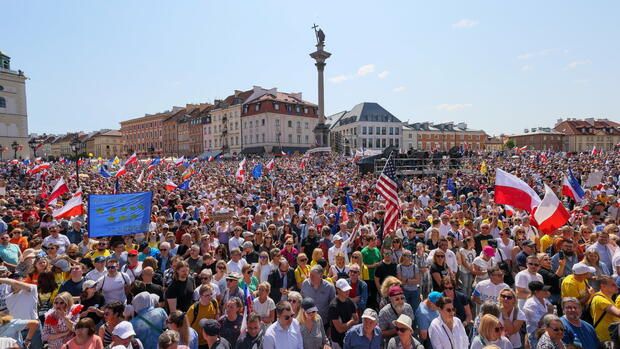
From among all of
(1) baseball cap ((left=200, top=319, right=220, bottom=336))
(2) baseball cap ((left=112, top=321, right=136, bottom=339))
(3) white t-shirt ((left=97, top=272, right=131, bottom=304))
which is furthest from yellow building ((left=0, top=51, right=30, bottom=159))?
(1) baseball cap ((left=200, top=319, right=220, bottom=336))

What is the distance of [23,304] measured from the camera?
16.4ft

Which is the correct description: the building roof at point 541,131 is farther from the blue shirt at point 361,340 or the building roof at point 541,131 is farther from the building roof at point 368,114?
the blue shirt at point 361,340

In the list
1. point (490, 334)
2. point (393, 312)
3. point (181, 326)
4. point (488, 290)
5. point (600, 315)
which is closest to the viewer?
point (490, 334)

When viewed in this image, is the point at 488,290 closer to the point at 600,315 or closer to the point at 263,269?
the point at 600,315

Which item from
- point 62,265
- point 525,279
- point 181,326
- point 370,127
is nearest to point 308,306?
point 181,326

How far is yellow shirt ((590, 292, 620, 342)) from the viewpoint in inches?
186

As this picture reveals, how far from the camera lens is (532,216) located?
26.6 ft

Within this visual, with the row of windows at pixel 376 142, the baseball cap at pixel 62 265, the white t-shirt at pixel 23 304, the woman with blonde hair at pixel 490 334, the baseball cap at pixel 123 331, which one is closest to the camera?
the baseball cap at pixel 123 331

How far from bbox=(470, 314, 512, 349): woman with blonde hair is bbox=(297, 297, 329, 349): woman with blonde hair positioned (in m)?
1.68

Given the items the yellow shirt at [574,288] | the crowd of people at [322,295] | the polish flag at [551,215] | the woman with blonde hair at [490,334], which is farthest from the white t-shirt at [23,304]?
the polish flag at [551,215]

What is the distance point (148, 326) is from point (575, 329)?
4822 mm

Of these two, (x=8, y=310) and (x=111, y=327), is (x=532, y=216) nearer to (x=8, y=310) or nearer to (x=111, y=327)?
(x=111, y=327)

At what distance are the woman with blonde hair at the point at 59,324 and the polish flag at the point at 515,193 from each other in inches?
316

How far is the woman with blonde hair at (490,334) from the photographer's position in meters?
4.11
